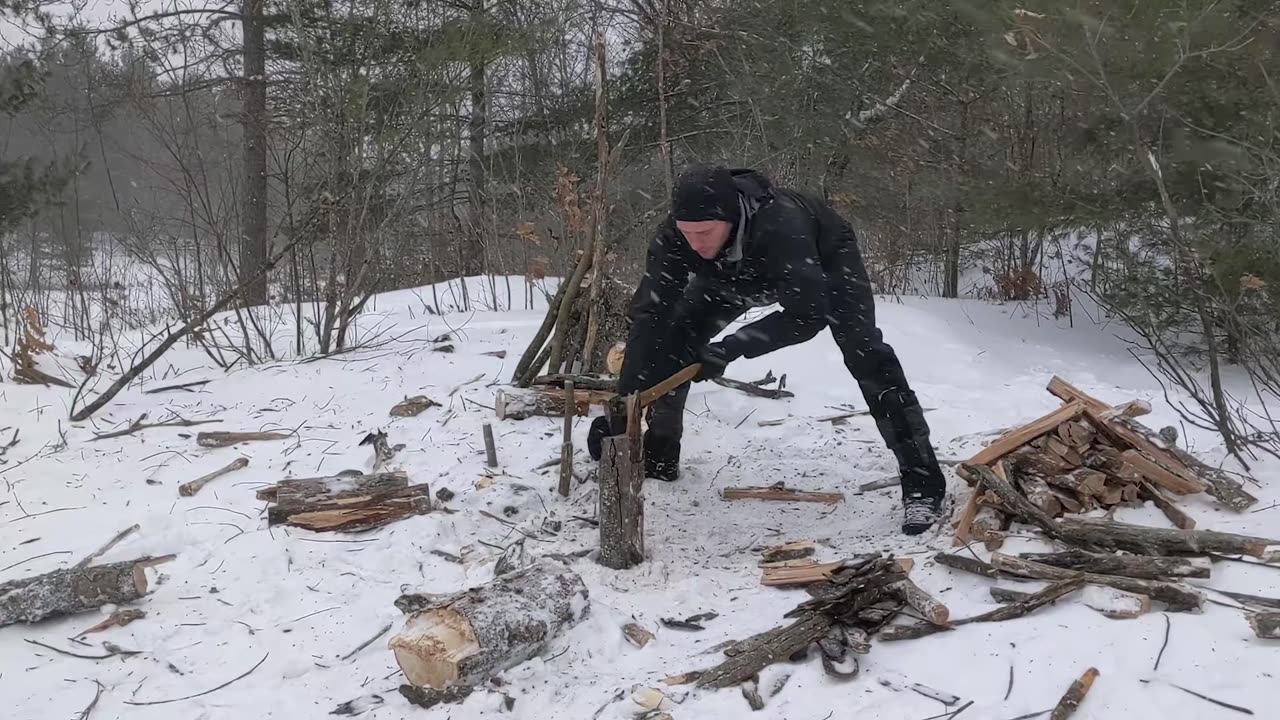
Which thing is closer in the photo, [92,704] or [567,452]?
[92,704]

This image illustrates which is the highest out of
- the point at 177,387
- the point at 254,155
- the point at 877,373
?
the point at 254,155

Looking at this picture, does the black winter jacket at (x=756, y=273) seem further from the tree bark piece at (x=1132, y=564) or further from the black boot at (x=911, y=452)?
the tree bark piece at (x=1132, y=564)

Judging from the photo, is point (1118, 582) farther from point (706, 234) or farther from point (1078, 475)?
point (706, 234)

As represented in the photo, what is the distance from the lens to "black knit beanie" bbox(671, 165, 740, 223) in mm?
3227

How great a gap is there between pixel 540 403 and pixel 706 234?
1.75 m

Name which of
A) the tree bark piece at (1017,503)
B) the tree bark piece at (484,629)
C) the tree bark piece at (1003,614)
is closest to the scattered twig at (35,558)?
the tree bark piece at (484,629)

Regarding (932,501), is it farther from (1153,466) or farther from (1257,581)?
(1257,581)

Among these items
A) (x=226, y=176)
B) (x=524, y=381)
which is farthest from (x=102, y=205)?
(x=524, y=381)

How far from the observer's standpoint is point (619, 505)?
3.09 m

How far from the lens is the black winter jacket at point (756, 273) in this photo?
326 centimetres

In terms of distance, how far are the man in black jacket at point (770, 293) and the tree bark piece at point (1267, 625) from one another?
121cm

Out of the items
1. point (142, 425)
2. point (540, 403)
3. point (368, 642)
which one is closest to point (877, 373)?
point (540, 403)

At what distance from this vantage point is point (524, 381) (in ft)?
16.4

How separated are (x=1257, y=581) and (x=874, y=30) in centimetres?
724
